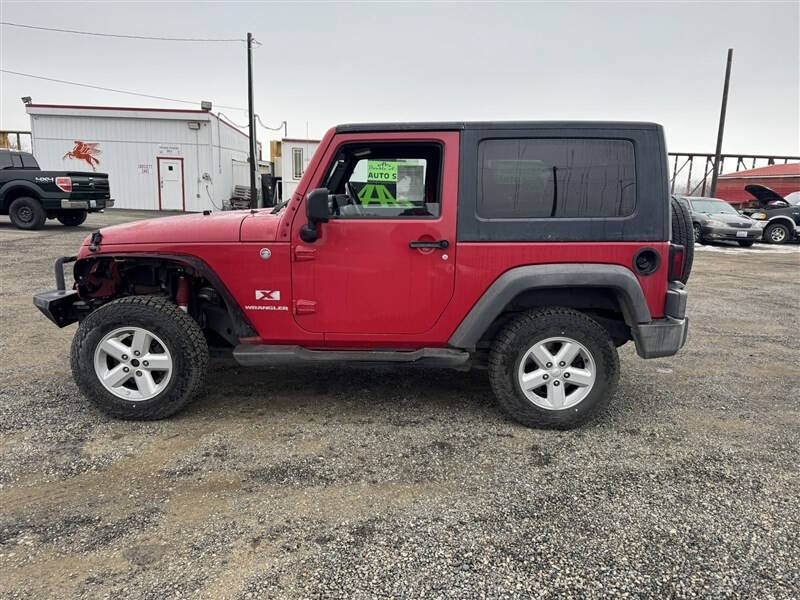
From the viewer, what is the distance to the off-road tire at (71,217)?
15195mm

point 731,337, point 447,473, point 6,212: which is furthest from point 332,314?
point 6,212

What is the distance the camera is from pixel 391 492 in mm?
2748

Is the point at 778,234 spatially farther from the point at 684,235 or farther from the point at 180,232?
the point at 180,232

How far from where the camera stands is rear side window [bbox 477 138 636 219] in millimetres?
3314

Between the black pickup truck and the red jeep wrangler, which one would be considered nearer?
the red jeep wrangler

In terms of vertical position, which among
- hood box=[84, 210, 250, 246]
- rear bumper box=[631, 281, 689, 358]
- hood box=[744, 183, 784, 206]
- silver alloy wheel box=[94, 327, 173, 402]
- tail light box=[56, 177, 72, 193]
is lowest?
silver alloy wheel box=[94, 327, 173, 402]

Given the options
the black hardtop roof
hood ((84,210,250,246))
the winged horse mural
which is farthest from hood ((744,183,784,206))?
the winged horse mural

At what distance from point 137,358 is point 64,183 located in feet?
42.2

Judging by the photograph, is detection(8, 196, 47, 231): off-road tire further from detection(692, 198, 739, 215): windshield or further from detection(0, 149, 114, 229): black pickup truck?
detection(692, 198, 739, 215): windshield

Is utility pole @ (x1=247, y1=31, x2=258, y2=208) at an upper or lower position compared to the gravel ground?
upper

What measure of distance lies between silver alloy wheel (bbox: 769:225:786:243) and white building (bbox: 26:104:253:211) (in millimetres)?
21355

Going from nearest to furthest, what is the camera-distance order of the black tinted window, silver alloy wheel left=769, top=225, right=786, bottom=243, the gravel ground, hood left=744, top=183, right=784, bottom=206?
the gravel ground
the black tinted window
silver alloy wheel left=769, top=225, right=786, bottom=243
hood left=744, top=183, right=784, bottom=206

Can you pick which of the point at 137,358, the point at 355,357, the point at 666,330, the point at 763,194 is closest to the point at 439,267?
the point at 355,357

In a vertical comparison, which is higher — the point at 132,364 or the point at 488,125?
the point at 488,125
